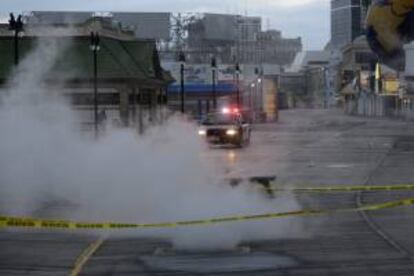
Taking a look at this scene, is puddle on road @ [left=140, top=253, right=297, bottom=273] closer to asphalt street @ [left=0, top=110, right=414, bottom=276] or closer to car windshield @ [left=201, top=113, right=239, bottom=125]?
asphalt street @ [left=0, top=110, right=414, bottom=276]

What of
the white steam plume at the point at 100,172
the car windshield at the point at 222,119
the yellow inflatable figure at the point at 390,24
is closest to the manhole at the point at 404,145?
the car windshield at the point at 222,119

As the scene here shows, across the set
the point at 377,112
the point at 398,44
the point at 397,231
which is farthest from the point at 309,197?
the point at 377,112

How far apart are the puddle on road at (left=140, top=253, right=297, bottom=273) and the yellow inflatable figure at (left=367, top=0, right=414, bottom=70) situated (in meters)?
9.01

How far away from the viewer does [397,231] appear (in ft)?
50.2

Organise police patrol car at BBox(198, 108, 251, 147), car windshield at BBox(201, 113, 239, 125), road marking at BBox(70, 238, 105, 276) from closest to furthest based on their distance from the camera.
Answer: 1. road marking at BBox(70, 238, 105, 276)
2. police patrol car at BBox(198, 108, 251, 147)
3. car windshield at BBox(201, 113, 239, 125)

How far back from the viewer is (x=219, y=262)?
12.1 metres

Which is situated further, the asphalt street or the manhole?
the manhole

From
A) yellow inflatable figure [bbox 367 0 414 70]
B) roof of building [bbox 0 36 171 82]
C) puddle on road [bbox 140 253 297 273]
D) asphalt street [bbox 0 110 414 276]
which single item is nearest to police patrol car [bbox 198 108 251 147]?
roof of building [bbox 0 36 171 82]

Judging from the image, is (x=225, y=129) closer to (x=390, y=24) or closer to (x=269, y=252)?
(x=390, y=24)

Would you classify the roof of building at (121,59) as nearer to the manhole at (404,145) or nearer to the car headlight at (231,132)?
the car headlight at (231,132)

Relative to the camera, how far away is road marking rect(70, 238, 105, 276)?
11.9 meters

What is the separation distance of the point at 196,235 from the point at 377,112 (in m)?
139

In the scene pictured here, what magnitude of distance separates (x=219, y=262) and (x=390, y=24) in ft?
32.4

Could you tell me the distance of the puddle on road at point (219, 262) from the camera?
11.7m
